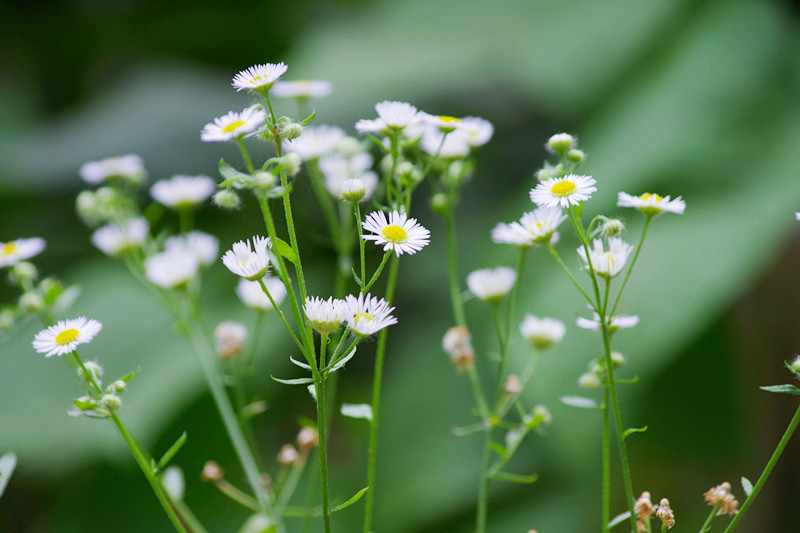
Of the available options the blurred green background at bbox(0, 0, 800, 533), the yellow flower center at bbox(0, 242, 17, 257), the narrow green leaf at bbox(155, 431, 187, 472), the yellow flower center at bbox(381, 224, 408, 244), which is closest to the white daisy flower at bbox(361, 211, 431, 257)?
the yellow flower center at bbox(381, 224, 408, 244)

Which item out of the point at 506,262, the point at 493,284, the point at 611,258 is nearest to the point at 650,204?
the point at 611,258

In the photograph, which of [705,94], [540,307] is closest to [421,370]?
[540,307]

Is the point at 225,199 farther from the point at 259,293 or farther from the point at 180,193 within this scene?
the point at 180,193

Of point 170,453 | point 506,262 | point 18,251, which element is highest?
point 506,262

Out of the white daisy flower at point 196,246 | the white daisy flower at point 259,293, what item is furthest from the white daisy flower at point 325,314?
the white daisy flower at point 196,246

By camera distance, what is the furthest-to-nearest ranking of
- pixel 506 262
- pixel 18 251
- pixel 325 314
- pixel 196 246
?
1. pixel 506 262
2. pixel 196 246
3. pixel 18 251
4. pixel 325 314

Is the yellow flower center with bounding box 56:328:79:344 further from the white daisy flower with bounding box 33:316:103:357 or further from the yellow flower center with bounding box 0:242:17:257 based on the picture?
the yellow flower center with bounding box 0:242:17:257
